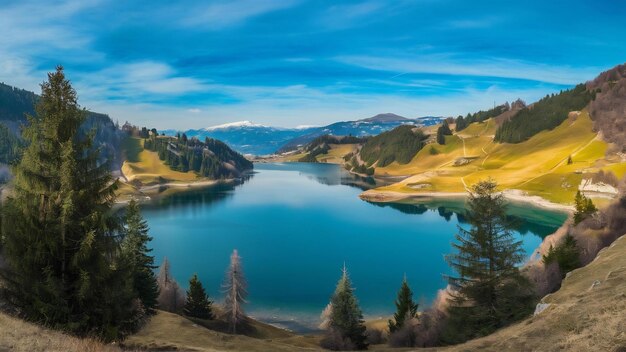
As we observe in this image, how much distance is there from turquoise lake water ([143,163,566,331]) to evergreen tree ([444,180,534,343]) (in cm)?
489

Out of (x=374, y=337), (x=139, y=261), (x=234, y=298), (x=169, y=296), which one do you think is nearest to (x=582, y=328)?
(x=374, y=337)

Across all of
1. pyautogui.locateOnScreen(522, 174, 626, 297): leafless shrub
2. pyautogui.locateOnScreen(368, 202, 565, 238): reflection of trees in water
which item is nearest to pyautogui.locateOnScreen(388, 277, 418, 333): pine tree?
pyautogui.locateOnScreen(522, 174, 626, 297): leafless shrub

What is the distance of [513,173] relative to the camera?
17688cm

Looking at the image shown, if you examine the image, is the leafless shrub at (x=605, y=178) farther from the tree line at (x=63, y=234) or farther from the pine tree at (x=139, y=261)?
the tree line at (x=63, y=234)

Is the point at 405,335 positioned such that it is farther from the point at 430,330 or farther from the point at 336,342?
the point at 336,342

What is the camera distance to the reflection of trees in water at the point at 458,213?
3972 inches

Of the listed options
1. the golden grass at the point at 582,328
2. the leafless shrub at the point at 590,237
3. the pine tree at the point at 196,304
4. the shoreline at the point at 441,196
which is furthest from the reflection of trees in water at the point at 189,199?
the golden grass at the point at 582,328

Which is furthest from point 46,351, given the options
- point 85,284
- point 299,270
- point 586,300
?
point 299,270

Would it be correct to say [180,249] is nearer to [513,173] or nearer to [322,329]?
[322,329]

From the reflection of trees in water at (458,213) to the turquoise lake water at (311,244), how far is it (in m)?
0.35

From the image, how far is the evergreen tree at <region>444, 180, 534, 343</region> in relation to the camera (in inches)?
950

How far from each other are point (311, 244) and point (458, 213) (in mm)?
65565

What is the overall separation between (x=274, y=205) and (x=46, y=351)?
432ft

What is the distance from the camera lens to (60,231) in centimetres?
1577
